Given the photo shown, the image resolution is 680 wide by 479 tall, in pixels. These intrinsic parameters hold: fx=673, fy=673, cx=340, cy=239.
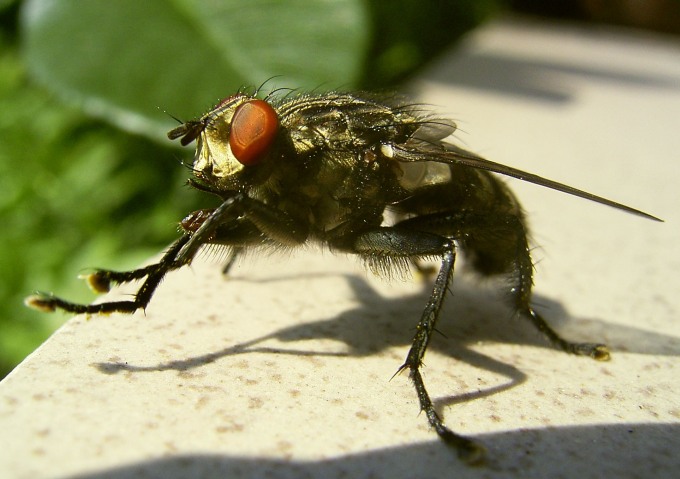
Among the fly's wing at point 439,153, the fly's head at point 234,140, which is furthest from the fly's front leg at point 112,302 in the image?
the fly's wing at point 439,153

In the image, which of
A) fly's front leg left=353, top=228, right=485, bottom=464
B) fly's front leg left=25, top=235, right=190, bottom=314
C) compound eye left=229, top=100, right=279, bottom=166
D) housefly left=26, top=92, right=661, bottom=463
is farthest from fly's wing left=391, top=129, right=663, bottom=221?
fly's front leg left=25, top=235, right=190, bottom=314

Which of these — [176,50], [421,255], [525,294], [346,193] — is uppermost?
[176,50]

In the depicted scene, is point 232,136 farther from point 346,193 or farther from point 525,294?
point 525,294

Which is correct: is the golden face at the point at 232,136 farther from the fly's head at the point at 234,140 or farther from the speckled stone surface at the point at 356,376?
the speckled stone surface at the point at 356,376

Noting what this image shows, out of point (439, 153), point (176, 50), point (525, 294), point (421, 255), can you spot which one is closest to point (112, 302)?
point (421, 255)

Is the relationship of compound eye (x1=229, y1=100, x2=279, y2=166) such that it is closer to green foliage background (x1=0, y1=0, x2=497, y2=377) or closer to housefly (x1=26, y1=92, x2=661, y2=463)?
housefly (x1=26, y1=92, x2=661, y2=463)
